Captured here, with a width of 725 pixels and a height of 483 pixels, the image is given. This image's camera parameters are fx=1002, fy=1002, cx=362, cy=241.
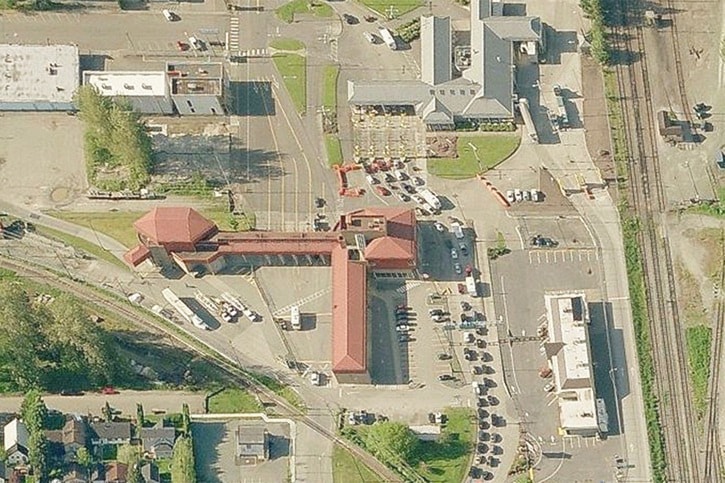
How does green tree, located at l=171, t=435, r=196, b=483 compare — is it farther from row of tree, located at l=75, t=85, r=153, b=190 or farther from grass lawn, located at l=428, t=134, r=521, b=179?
grass lawn, located at l=428, t=134, r=521, b=179

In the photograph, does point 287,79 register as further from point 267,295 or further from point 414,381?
point 414,381

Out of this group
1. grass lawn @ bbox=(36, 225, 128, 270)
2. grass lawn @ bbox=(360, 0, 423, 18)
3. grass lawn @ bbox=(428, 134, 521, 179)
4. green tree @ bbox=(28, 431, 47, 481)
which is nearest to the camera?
green tree @ bbox=(28, 431, 47, 481)

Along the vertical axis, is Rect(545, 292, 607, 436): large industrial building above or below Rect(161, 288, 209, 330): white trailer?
below

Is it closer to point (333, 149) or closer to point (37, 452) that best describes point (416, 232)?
point (333, 149)

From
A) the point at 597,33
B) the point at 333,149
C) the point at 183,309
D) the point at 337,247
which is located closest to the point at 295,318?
the point at 337,247

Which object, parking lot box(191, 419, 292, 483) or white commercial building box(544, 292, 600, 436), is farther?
parking lot box(191, 419, 292, 483)

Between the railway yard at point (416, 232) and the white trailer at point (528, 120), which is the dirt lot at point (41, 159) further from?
the white trailer at point (528, 120)

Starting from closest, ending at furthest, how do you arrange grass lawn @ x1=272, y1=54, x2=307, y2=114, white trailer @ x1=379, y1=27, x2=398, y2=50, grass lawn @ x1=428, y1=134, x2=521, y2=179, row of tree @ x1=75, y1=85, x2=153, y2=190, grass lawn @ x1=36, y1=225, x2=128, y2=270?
row of tree @ x1=75, y1=85, x2=153, y2=190 → grass lawn @ x1=36, y1=225, x2=128, y2=270 → grass lawn @ x1=428, y1=134, x2=521, y2=179 → grass lawn @ x1=272, y1=54, x2=307, y2=114 → white trailer @ x1=379, y1=27, x2=398, y2=50

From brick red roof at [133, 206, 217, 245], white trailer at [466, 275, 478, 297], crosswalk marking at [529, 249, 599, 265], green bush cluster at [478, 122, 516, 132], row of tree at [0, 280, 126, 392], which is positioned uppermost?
green bush cluster at [478, 122, 516, 132]

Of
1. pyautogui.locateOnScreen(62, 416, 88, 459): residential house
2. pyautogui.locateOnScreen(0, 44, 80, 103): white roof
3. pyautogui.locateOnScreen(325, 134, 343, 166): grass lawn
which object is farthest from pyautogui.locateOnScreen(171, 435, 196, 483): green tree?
pyautogui.locateOnScreen(0, 44, 80, 103): white roof
